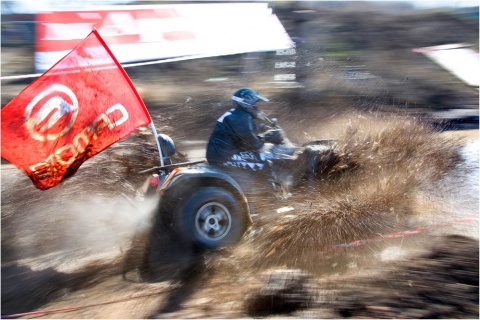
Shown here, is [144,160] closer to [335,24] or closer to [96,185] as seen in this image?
[96,185]

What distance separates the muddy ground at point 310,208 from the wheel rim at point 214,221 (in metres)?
0.19

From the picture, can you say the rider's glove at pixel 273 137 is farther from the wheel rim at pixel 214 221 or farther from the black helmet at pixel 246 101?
the wheel rim at pixel 214 221

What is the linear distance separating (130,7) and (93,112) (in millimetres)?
2359

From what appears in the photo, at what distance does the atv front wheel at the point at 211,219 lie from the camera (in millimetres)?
5371

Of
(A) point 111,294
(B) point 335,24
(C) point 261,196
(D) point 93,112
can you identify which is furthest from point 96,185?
(B) point 335,24

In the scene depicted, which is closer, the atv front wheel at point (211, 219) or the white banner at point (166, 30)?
the atv front wheel at point (211, 219)

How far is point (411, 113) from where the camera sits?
729cm

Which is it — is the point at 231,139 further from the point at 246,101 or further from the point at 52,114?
the point at 52,114

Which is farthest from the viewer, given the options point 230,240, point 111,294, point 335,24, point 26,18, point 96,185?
point 335,24

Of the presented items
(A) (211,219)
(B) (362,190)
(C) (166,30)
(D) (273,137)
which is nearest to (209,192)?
(A) (211,219)

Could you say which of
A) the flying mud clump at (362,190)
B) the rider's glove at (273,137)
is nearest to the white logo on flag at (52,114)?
the rider's glove at (273,137)

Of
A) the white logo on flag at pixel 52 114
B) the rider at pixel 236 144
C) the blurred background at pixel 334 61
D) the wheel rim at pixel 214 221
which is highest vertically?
the blurred background at pixel 334 61

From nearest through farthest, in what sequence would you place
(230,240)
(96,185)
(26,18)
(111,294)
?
1. (111,294)
2. (230,240)
3. (96,185)
4. (26,18)

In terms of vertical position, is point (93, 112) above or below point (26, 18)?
below
